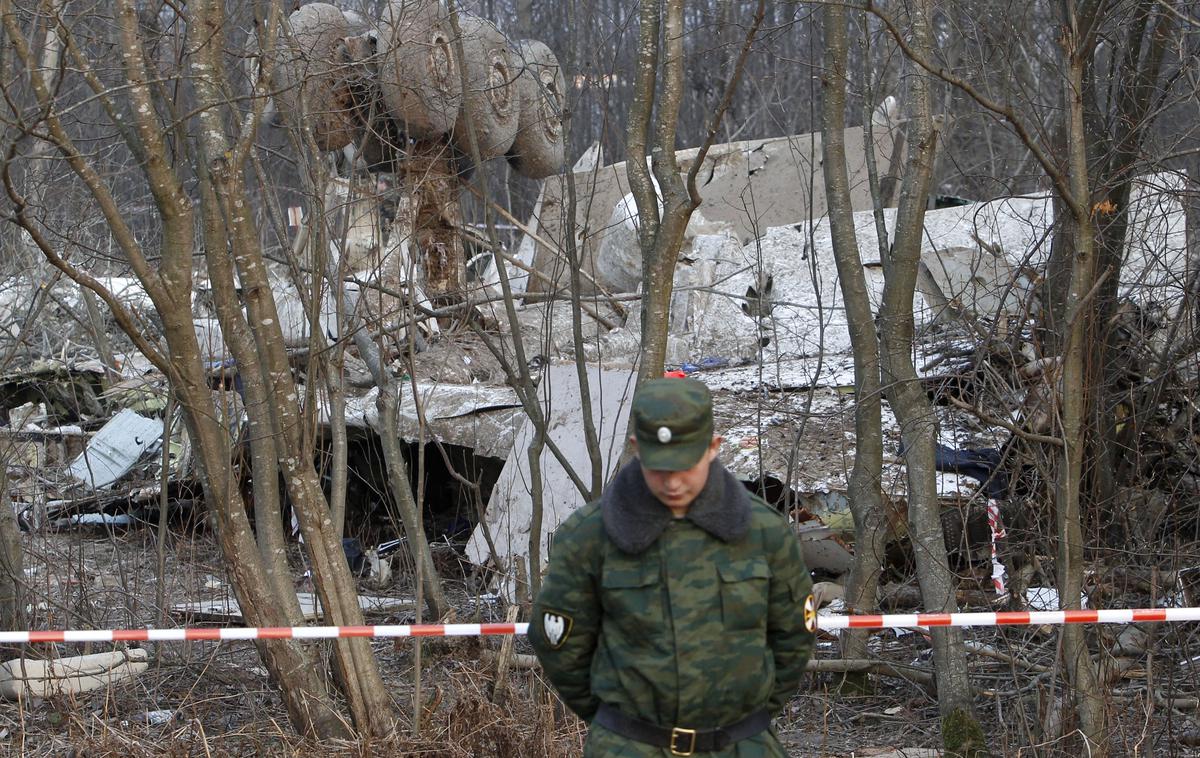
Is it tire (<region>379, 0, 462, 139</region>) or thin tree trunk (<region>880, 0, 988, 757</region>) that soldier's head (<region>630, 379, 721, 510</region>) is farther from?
tire (<region>379, 0, 462, 139</region>)

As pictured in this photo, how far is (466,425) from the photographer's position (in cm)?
910

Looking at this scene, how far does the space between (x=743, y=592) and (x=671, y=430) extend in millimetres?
422

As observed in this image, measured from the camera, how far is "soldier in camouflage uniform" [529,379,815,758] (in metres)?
2.69

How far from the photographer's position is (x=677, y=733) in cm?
273

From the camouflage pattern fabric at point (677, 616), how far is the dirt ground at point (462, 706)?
184 cm

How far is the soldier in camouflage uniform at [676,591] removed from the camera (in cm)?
269

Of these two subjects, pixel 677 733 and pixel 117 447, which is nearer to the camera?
pixel 677 733

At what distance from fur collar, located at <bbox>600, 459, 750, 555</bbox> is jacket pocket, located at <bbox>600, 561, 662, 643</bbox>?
0.05 m

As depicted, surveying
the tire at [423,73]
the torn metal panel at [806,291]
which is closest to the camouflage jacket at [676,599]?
the tire at [423,73]

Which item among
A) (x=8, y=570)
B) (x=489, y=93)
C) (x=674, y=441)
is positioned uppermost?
(x=489, y=93)

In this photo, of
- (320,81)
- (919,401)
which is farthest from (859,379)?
(320,81)

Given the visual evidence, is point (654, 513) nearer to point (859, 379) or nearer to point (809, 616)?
point (809, 616)

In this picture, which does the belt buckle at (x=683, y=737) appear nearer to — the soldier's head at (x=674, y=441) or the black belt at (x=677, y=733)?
the black belt at (x=677, y=733)

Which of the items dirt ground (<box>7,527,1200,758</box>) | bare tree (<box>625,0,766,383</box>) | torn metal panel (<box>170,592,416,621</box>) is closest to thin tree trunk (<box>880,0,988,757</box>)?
dirt ground (<box>7,527,1200,758</box>)
